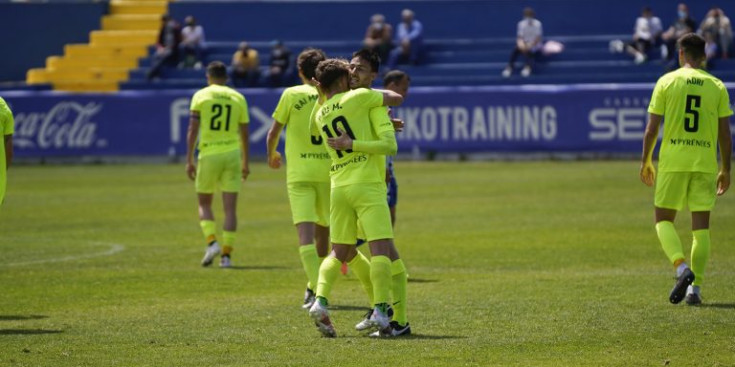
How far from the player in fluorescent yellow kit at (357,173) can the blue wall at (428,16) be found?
30.2 meters

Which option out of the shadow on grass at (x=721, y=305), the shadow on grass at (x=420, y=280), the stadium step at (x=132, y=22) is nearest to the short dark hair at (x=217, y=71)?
the shadow on grass at (x=420, y=280)

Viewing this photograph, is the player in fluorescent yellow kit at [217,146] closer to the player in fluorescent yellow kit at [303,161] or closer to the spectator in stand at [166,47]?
the player in fluorescent yellow kit at [303,161]

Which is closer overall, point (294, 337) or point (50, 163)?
point (294, 337)

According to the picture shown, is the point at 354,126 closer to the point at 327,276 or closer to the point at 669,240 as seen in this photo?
the point at 327,276

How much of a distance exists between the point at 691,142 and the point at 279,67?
1021 inches

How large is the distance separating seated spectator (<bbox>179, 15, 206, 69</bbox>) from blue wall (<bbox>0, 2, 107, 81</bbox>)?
4.65 metres

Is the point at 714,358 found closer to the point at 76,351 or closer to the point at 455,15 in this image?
the point at 76,351

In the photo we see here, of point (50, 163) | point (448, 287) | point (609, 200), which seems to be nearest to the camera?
point (448, 287)

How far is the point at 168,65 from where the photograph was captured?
131 feet

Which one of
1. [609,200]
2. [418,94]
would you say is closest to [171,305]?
[609,200]

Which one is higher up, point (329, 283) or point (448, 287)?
point (329, 283)

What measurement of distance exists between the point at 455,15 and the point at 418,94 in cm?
909

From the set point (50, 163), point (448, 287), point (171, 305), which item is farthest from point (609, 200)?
point (50, 163)

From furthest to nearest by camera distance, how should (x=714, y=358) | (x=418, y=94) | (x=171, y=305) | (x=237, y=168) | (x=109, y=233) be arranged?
(x=418, y=94), (x=109, y=233), (x=237, y=168), (x=171, y=305), (x=714, y=358)
